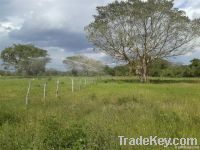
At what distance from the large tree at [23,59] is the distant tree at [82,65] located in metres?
14.1

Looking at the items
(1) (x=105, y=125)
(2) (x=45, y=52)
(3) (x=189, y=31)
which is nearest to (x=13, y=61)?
(2) (x=45, y=52)

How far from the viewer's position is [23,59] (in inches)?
3935

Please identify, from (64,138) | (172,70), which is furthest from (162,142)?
(172,70)

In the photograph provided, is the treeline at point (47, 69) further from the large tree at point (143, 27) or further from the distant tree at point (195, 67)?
the large tree at point (143, 27)

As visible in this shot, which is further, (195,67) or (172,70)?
(172,70)

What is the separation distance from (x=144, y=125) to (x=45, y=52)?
10168 cm

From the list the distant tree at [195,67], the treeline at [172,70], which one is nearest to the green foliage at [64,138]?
the treeline at [172,70]

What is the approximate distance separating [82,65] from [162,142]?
106552 mm

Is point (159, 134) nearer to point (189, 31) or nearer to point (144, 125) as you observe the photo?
point (144, 125)

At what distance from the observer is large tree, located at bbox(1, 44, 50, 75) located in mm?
98812

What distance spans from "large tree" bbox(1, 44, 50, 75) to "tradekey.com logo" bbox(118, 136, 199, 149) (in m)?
93.3

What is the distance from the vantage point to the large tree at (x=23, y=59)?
9881 centimetres

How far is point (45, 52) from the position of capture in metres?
109

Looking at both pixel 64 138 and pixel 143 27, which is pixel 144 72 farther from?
pixel 64 138
